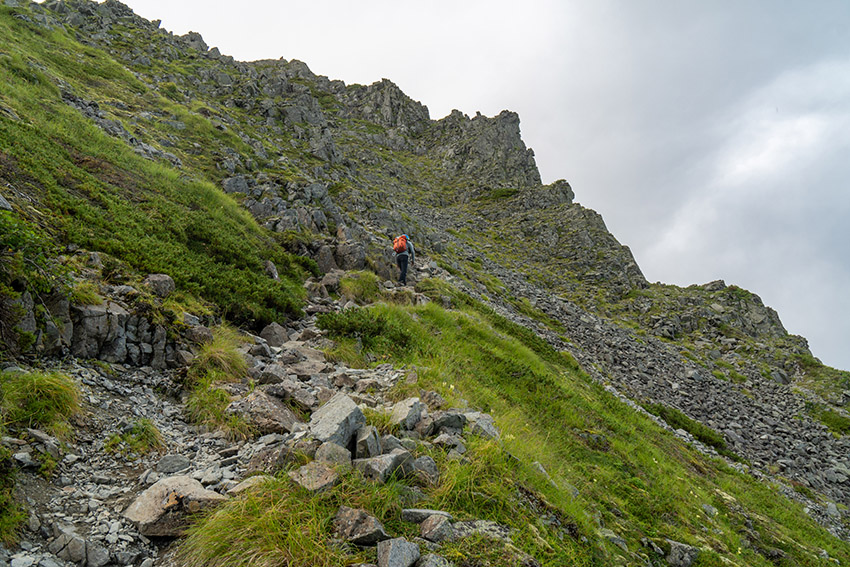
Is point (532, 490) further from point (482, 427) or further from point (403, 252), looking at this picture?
point (403, 252)

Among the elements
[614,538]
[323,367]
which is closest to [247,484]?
[323,367]

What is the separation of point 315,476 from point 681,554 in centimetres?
757

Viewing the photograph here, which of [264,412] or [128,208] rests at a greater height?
[128,208]

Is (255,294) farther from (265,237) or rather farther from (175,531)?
(175,531)

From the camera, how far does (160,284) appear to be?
31.8 ft

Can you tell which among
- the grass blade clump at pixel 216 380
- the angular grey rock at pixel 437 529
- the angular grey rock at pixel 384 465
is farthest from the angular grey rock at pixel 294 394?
the angular grey rock at pixel 437 529

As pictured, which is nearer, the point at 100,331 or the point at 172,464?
the point at 172,464

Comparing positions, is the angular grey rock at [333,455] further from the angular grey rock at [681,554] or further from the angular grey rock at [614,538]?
the angular grey rock at [681,554]

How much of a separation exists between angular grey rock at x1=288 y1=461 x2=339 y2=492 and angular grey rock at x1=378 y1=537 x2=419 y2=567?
964 mm

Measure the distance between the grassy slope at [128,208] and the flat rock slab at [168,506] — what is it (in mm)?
6843

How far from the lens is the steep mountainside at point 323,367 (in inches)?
210

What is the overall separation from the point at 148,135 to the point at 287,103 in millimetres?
37552

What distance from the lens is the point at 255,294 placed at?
1238 centimetres

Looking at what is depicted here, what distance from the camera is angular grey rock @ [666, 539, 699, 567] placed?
299 inches
